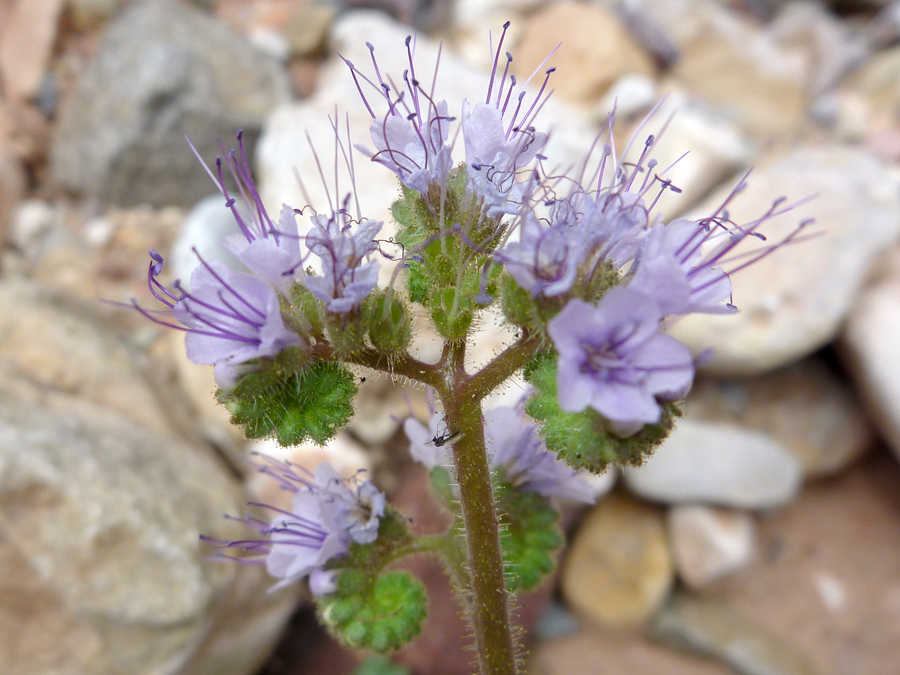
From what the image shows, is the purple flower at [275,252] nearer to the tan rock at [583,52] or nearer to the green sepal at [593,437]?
the green sepal at [593,437]

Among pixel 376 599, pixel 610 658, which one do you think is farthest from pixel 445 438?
pixel 610 658

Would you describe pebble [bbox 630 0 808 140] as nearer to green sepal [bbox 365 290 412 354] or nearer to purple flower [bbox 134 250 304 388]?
green sepal [bbox 365 290 412 354]

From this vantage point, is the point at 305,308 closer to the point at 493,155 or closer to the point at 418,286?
the point at 418,286

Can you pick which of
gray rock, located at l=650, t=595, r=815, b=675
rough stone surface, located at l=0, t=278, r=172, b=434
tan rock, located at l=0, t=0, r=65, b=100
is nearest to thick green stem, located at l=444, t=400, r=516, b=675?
rough stone surface, located at l=0, t=278, r=172, b=434

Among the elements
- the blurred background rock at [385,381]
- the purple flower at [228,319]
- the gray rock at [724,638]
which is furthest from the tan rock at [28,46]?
the gray rock at [724,638]

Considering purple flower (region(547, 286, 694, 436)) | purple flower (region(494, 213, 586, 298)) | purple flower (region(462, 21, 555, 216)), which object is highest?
purple flower (region(462, 21, 555, 216))

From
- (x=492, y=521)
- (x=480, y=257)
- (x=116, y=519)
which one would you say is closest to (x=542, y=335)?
(x=480, y=257)

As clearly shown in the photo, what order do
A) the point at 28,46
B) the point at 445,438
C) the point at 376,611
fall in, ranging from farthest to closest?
the point at 28,46, the point at 376,611, the point at 445,438
